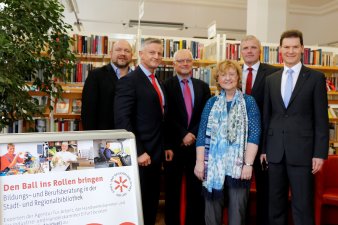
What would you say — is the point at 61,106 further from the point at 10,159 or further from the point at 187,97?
the point at 10,159

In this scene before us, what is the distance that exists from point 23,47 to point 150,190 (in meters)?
1.44

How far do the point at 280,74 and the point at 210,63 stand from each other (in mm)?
2964

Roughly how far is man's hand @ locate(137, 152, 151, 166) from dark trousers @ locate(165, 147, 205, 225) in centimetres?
53

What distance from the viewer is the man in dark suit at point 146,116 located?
253cm

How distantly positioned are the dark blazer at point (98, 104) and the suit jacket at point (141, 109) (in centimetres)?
53

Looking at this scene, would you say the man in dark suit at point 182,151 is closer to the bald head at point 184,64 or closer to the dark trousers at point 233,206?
the bald head at point 184,64

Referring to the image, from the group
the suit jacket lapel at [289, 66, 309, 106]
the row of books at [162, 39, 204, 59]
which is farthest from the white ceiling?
the suit jacket lapel at [289, 66, 309, 106]

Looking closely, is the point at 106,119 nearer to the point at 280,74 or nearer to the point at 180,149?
the point at 180,149

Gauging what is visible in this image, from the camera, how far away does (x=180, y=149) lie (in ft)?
9.78

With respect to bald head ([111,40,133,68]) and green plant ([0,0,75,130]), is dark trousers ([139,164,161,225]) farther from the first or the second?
bald head ([111,40,133,68])

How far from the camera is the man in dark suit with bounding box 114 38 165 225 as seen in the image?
8.29ft

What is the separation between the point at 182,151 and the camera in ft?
9.77

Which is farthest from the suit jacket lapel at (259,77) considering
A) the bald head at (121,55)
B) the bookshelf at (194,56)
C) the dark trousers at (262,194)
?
the bookshelf at (194,56)

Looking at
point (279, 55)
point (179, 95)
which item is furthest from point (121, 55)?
point (279, 55)
